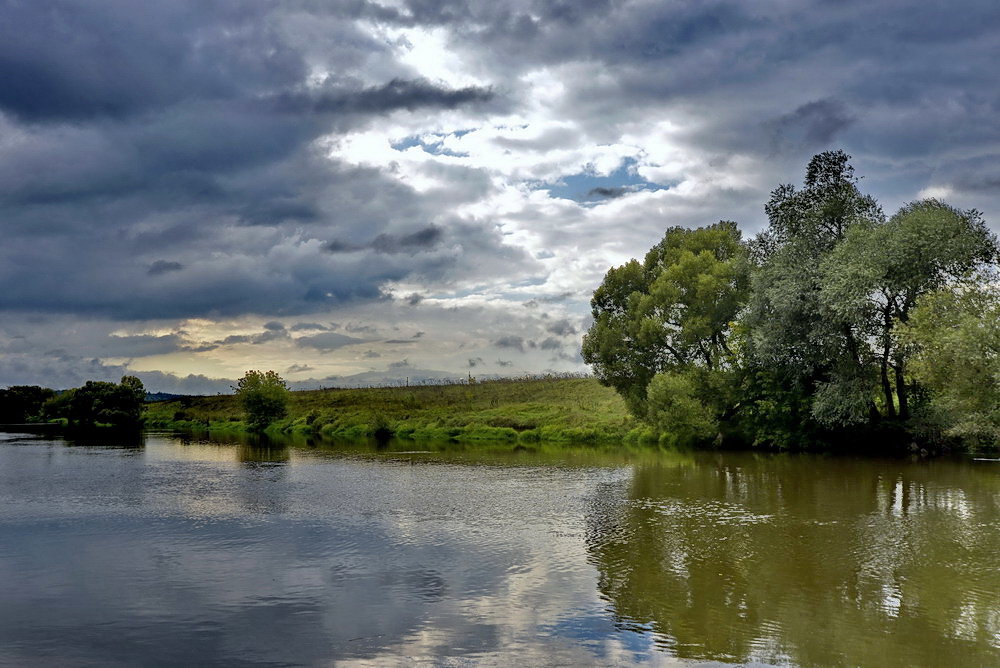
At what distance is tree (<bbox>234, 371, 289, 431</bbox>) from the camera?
85.7 m

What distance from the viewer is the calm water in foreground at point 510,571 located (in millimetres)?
11555

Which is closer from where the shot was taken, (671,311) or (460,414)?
(671,311)

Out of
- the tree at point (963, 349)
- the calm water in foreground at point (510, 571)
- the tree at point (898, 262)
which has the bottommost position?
the calm water in foreground at point (510, 571)

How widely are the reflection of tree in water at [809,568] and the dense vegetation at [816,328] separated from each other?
24.3 ft

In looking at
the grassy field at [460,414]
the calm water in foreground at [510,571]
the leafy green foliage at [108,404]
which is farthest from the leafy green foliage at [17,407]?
the calm water in foreground at [510,571]

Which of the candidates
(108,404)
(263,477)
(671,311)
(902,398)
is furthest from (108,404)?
(902,398)

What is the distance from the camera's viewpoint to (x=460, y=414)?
69.2 meters

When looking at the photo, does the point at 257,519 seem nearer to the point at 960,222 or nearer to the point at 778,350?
the point at 778,350

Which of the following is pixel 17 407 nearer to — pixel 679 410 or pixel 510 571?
pixel 679 410

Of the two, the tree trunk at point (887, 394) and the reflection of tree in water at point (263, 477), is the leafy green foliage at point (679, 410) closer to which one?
the tree trunk at point (887, 394)

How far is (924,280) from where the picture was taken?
122ft

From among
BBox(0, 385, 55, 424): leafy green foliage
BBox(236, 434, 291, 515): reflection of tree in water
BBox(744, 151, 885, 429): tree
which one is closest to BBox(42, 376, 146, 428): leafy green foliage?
BBox(0, 385, 55, 424): leafy green foliage

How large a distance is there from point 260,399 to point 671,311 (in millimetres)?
53632

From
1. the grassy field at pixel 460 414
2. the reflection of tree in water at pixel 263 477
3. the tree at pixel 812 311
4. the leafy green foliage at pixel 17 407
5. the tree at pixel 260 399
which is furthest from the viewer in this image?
the leafy green foliage at pixel 17 407
